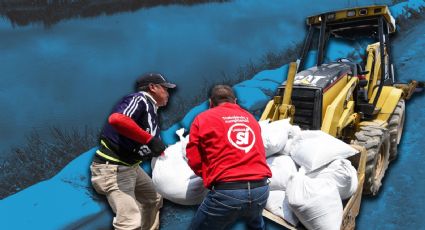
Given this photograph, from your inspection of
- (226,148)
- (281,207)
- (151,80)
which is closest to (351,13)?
(281,207)

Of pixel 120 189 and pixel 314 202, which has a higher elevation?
pixel 120 189

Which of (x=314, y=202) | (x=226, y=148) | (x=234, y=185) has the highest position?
(x=226, y=148)

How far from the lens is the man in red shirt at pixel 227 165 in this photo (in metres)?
2.49

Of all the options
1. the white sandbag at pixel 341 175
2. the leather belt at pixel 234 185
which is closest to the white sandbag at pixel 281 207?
the white sandbag at pixel 341 175

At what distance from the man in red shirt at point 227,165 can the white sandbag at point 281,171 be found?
31.2 inches

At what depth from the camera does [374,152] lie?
429cm

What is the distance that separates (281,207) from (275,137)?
1.78 ft

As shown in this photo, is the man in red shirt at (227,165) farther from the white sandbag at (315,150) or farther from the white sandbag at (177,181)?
the white sandbag at (315,150)

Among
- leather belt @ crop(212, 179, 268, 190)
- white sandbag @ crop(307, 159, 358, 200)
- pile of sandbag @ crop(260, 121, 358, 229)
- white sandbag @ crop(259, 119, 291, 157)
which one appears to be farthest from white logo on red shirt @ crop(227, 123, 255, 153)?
white sandbag @ crop(307, 159, 358, 200)

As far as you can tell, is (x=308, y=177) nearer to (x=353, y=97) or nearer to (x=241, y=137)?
Answer: (x=241, y=137)

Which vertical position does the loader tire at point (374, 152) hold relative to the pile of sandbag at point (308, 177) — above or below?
below

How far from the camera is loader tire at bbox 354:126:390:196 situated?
4250 millimetres

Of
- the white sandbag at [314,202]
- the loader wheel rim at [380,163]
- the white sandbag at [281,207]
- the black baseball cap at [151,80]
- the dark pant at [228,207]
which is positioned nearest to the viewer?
the dark pant at [228,207]

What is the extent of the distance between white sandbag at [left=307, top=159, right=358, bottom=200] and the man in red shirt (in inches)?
37.3
